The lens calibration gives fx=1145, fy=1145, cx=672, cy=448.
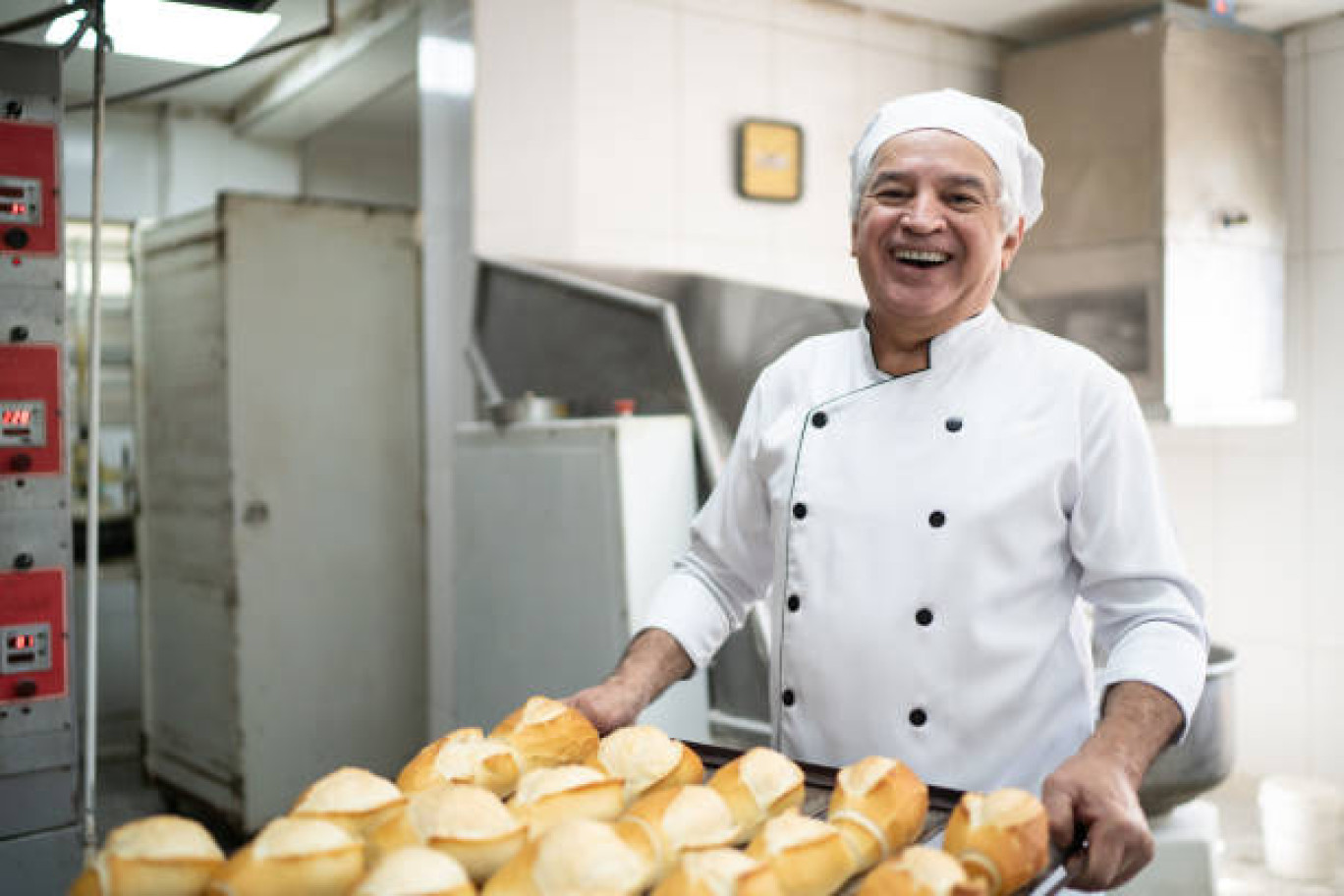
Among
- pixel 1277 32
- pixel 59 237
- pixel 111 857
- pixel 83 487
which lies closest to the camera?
pixel 111 857

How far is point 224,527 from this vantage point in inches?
142

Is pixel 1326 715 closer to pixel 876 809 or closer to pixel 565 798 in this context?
pixel 876 809

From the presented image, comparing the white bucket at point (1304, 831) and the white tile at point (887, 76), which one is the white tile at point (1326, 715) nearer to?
the white bucket at point (1304, 831)

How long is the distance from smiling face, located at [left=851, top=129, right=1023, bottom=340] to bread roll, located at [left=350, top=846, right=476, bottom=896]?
84cm

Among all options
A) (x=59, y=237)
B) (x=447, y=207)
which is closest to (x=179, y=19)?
(x=59, y=237)

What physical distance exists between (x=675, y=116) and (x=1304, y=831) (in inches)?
114

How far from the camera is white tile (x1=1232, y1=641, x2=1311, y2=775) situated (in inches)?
164

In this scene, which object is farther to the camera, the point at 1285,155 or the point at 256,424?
the point at 1285,155

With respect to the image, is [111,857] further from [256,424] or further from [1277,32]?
[1277,32]

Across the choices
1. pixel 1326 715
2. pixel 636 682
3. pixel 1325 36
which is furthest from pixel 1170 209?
pixel 636 682

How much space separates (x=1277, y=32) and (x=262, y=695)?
4.20 meters

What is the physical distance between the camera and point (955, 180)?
52.3 inches

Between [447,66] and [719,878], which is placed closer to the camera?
[719,878]

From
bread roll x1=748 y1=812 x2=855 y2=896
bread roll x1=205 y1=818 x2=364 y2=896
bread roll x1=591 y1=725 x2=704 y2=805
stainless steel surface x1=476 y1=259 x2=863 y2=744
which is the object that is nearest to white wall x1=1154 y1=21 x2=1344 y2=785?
stainless steel surface x1=476 y1=259 x2=863 y2=744
